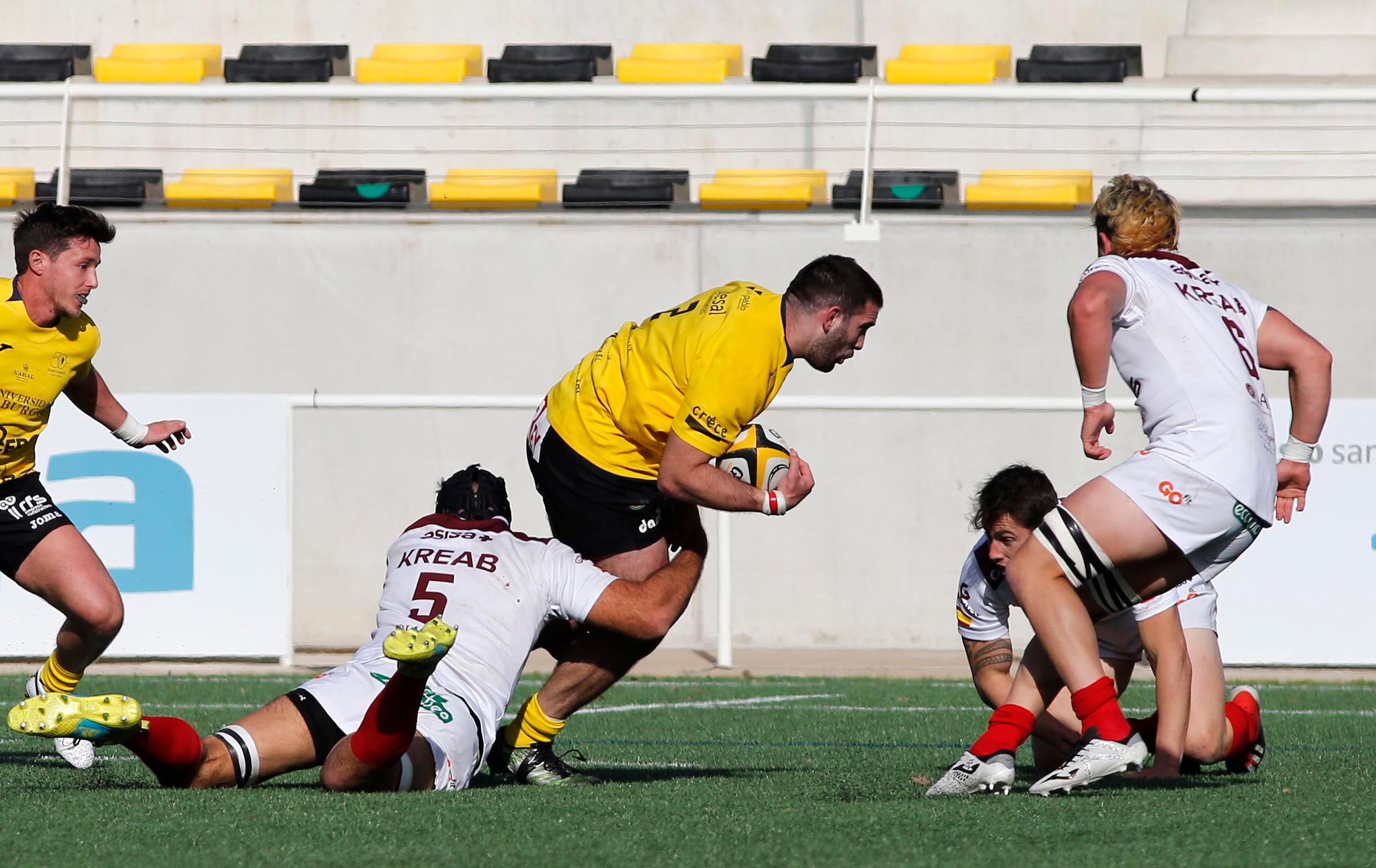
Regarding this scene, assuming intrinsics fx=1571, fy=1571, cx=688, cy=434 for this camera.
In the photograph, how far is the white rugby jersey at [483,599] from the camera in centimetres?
425

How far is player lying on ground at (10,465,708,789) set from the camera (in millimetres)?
3898

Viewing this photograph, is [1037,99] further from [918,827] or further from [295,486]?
[918,827]

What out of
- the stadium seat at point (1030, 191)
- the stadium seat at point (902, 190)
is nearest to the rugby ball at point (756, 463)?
the stadium seat at point (902, 190)

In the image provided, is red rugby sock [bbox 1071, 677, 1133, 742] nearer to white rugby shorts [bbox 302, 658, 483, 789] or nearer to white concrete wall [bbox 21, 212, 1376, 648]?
white rugby shorts [bbox 302, 658, 483, 789]

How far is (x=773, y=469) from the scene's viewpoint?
453 centimetres

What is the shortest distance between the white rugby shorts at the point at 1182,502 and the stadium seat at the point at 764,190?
766 centimetres

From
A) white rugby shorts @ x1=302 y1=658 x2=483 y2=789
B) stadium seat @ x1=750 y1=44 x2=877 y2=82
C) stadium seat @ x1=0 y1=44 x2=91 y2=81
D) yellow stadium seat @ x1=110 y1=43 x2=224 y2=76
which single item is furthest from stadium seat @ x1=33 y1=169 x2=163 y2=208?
white rugby shorts @ x1=302 y1=658 x2=483 y2=789

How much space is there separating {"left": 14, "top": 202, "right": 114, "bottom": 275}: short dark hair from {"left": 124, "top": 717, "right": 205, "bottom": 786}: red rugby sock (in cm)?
175

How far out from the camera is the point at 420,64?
13.4 metres

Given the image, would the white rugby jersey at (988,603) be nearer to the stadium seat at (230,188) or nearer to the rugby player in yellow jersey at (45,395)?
the rugby player in yellow jersey at (45,395)

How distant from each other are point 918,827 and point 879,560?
24.8 ft

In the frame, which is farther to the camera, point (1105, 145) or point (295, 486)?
point (1105, 145)

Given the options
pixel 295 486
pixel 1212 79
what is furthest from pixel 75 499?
pixel 1212 79

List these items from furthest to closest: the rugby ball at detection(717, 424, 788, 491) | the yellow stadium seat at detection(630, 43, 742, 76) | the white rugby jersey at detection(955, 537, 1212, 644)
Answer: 1. the yellow stadium seat at detection(630, 43, 742, 76)
2. the white rugby jersey at detection(955, 537, 1212, 644)
3. the rugby ball at detection(717, 424, 788, 491)
